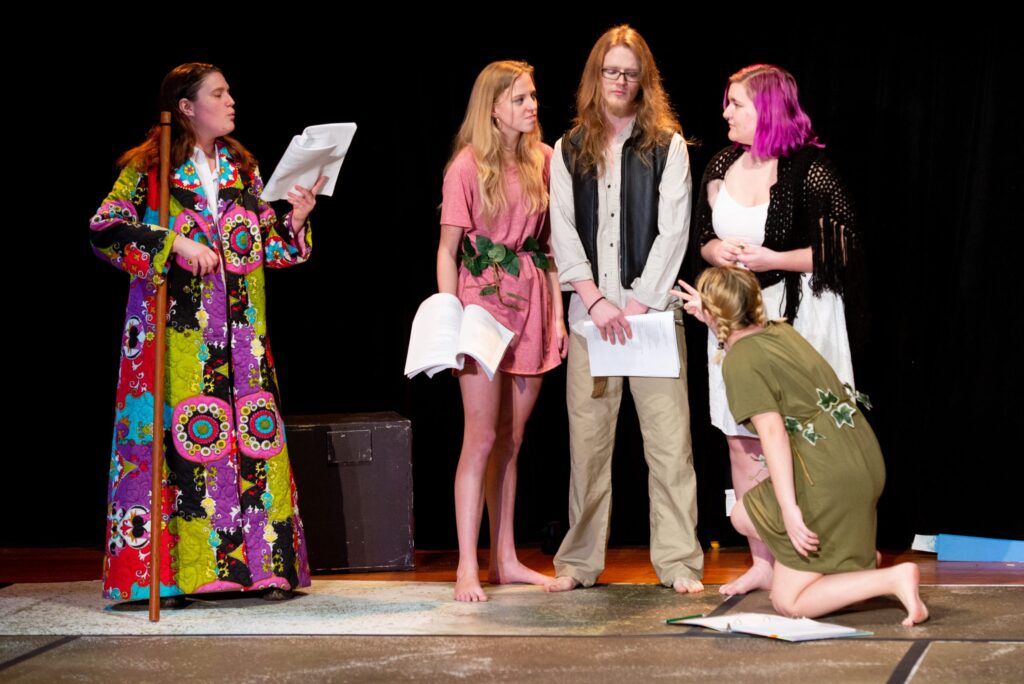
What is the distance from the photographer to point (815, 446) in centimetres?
317

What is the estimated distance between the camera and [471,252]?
3826mm

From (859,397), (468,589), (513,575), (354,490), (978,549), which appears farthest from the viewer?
(978,549)

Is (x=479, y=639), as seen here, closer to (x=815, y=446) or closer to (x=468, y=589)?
(x=468, y=589)

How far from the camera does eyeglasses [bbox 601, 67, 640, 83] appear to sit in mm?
3756

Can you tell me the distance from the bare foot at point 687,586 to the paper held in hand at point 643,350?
572 millimetres

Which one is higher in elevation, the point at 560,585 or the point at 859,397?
the point at 859,397

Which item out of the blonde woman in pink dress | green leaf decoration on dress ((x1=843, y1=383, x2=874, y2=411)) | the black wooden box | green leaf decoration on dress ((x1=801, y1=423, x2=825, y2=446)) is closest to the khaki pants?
the blonde woman in pink dress

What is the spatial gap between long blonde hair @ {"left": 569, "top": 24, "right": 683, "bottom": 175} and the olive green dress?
84 cm

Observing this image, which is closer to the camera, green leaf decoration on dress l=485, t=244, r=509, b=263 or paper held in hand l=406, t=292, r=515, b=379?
paper held in hand l=406, t=292, r=515, b=379

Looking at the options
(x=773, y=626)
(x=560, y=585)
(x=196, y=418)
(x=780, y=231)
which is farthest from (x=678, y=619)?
(x=196, y=418)

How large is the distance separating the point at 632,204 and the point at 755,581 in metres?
1.10

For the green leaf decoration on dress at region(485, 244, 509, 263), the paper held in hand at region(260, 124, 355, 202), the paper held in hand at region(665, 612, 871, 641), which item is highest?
the paper held in hand at region(260, 124, 355, 202)

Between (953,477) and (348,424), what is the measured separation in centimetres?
206

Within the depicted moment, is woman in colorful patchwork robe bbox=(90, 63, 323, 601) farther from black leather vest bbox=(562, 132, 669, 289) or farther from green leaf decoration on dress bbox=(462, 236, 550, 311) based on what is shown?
black leather vest bbox=(562, 132, 669, 289)
